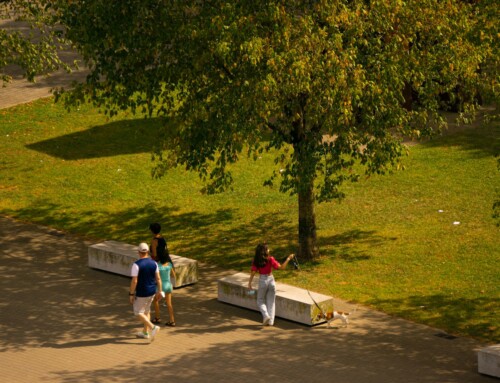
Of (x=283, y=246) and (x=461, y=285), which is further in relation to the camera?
(x=283, y=246)

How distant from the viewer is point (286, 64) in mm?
17109

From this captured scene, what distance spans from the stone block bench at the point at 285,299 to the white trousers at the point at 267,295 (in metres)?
0.31

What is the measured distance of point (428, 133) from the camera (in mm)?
20062

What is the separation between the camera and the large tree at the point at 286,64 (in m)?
17.2

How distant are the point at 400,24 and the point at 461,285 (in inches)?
192

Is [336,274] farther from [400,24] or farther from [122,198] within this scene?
[122,198]

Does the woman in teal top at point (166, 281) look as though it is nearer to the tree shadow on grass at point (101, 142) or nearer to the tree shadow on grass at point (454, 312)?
the tree shadow on grass at point (454, 312)

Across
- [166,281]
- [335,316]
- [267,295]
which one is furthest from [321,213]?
[166,281]

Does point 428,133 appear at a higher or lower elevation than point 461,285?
higher

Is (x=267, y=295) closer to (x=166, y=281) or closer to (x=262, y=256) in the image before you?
(x=262, y=256)

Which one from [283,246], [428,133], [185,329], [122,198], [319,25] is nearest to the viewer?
[185,329]

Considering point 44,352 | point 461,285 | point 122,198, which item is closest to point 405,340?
point 461,285

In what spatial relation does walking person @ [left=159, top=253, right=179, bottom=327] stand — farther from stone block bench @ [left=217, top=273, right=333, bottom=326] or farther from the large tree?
the large tree

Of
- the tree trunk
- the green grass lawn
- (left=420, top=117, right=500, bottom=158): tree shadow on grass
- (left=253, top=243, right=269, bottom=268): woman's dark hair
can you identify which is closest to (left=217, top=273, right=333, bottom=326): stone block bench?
(left=253, top=243, right=269, bottom=268): woman's dark hair
